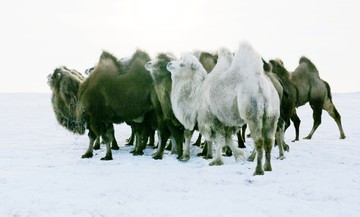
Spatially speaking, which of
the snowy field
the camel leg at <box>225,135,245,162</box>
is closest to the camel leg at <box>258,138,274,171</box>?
the snowy field

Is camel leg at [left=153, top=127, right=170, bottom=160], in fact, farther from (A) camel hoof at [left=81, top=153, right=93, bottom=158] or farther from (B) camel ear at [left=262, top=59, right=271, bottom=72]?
(B) camel ear at [left=262, top=59, right=271, bottom=72]

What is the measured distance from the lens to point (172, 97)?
965cm

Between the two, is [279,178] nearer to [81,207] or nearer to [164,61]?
[81,207]

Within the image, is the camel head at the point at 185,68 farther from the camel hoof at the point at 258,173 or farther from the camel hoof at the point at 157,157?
the camel hoof at the point at 258,173

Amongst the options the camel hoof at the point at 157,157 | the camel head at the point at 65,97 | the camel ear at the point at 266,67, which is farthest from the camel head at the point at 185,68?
the camel head at the point at 65,97

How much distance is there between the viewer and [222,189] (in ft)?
22.6

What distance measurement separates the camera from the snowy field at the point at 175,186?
5961 millimetres

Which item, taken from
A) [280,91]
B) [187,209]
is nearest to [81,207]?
[187,209]

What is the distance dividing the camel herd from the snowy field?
49cm

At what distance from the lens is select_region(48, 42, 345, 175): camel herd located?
329 inches

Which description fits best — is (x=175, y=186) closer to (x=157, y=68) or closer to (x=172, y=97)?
(x=172, y=97)

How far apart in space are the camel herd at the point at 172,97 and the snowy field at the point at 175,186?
49 cm

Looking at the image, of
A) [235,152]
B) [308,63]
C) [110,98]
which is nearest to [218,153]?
[235,152]

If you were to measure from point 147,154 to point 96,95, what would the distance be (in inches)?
66.7
